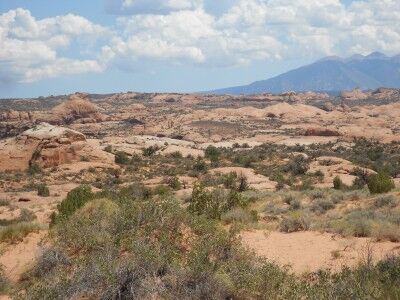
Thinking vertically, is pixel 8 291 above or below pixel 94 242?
below

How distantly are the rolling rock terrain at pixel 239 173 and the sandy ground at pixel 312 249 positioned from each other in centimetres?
3

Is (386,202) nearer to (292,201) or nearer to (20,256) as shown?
(292,201)

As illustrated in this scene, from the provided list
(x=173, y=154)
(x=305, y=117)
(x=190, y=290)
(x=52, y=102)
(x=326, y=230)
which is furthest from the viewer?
(x=52, y=102)

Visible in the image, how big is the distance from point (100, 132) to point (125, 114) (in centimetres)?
1931

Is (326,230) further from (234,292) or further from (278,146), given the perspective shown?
(278,146)

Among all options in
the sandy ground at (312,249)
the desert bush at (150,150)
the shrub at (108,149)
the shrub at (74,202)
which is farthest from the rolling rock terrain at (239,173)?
the shrub at (108,149)

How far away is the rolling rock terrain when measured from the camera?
11.7m

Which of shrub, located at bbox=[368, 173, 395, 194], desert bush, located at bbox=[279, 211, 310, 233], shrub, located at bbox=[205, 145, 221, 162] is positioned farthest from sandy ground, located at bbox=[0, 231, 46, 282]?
shrub, located at bbox=[205, 145, 221, 162]

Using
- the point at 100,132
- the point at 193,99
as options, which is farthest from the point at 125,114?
the point at 193,99

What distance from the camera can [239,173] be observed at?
110ft

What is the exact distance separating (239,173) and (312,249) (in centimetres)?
2225

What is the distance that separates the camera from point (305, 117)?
91.6 metres

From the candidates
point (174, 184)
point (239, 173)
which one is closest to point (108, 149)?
point (239, 173)

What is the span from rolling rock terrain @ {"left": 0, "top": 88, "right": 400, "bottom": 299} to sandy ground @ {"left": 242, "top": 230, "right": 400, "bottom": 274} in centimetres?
3
